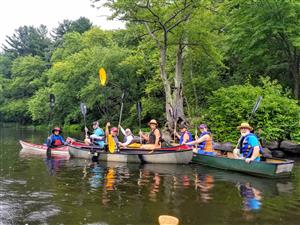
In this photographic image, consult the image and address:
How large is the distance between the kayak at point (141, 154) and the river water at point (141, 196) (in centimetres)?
43

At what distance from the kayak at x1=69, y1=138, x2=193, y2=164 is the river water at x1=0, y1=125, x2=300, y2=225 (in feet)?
1.40

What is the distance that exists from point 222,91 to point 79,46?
106ft

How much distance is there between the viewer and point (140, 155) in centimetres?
1648

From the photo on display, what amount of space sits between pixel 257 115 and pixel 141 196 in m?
12.3

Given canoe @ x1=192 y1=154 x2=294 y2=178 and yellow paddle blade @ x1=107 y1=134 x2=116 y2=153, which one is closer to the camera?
canoe @ x1=192 y1=154 x2=294 y2=178

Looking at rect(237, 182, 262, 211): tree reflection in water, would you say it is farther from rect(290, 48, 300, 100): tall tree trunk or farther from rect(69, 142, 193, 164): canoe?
rect(290, 48, 300, 100): tall tree trunk

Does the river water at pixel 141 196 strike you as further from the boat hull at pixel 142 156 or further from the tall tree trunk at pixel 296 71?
the tall tree trunk at pixel 296 71

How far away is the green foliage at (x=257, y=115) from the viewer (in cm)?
2075

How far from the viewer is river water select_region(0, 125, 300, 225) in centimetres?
842

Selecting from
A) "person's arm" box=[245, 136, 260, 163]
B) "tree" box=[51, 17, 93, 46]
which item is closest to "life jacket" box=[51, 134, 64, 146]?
"person's arm" box=[245, 136, 260, 163]

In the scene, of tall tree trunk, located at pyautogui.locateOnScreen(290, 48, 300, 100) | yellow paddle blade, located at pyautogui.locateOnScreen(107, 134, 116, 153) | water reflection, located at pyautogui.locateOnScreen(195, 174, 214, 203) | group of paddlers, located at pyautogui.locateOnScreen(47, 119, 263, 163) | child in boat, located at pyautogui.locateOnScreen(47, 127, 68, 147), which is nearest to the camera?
water reflection, located at pyautogui.locateOnScreen(195, 174, 214, 203)

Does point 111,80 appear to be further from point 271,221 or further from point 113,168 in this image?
point 271,221

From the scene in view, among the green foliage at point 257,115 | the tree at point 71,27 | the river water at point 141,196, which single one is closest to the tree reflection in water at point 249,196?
the river water at point 141,196

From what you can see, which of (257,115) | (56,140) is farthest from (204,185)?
(56,140)
